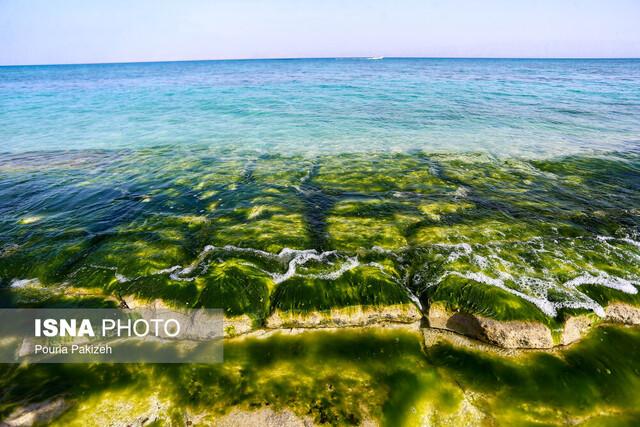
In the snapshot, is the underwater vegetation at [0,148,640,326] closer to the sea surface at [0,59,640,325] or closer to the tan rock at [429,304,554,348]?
the sea surface at [0,59,640,325]

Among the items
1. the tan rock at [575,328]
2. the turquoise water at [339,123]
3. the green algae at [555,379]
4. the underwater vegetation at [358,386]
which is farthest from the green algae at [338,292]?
Result: the turquoise water at [339,123]

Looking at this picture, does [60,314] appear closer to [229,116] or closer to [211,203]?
[211,203]

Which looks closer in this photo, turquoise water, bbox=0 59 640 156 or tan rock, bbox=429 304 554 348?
tan rock, bbox=429 304 554 348

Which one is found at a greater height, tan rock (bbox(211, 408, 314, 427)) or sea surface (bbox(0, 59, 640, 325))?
sea surface (bbox(0, 59, 640, 325))

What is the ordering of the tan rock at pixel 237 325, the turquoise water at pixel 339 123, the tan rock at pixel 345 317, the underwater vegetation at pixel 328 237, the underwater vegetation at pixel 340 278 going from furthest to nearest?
1. the turquoise water at pixel 339 123
2. the underwater vegetation at pixel 328 237
3. the tan rock at pixel 345 317
4. the tan rock at pixel 237 325
5. the underwater vegetation at pixel 340 278

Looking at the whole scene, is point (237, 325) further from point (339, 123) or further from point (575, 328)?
point (339, 123)

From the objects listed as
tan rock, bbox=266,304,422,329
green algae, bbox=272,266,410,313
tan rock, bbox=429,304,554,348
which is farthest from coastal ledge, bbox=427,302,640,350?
green algae, bbox=272,266,410,313

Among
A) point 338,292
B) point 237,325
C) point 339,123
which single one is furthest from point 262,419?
point 339,123

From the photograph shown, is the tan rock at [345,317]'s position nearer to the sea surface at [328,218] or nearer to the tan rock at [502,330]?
the sea surface at [328,218]

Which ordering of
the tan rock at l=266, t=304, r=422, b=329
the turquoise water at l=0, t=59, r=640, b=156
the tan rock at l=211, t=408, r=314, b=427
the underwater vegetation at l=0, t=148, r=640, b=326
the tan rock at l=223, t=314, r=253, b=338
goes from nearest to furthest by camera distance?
the tan rock at l=211, t=408, r=314, b=427 < the tan rock at l=223, t=314, r=253, b=338 < the tan rock at l=266, t=304, r=422, b=329 < the underwater vegetation at l=0, t=148, r=640, b=326 < the turquoise water at l=0, t=59, r=640, b=156
